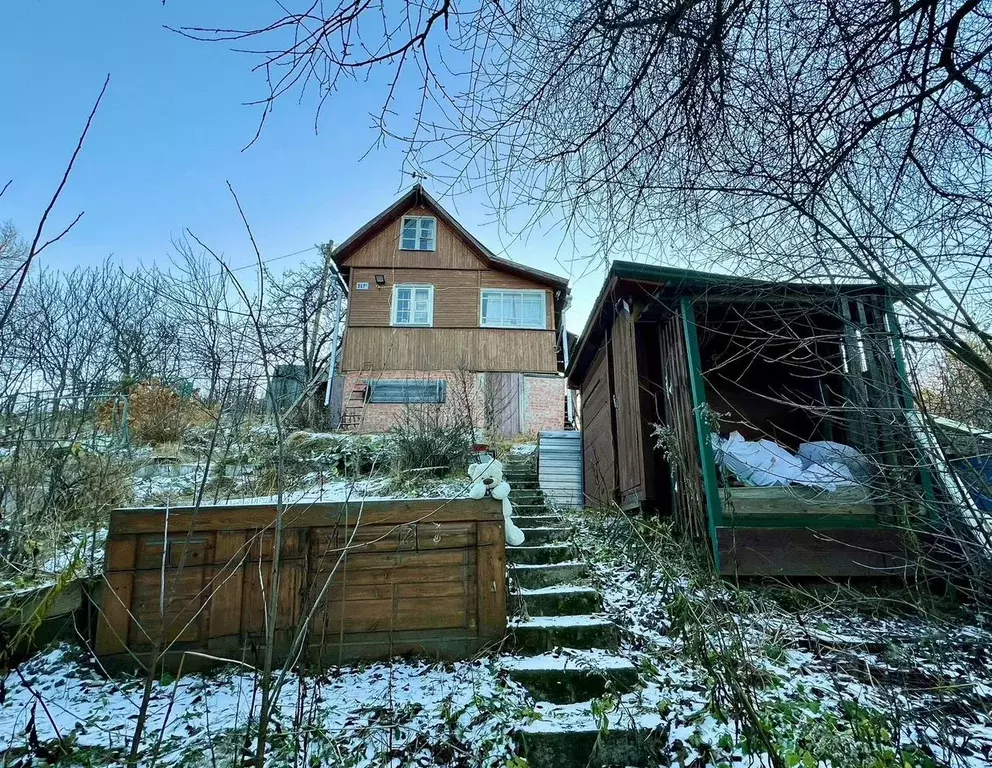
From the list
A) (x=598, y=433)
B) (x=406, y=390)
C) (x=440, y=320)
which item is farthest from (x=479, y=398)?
(x=598, y=433)

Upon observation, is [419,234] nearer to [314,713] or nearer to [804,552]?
[804,552]

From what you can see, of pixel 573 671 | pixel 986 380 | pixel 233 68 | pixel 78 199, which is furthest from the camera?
pixel 573 671

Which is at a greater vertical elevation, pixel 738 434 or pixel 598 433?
pixel 598 433

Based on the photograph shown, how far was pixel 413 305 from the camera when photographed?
1530cm

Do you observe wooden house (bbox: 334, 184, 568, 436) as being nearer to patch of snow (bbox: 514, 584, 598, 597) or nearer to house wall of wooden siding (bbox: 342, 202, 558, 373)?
house wall of wooden siding (bbox: 342, 202, 558, 373)

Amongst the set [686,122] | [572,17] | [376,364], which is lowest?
[686,122]

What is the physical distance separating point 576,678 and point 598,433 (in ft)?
15.8

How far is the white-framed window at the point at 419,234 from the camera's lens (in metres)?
15.8

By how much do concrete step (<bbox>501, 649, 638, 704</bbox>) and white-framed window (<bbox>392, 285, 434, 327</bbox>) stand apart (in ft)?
40.9

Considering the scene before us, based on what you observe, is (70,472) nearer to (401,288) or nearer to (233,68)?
(233,68)

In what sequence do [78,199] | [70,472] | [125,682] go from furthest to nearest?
1. [70,472]
2. [125,682]
3. [78,199]

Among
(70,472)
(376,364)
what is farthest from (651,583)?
(376,364)

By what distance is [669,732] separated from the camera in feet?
9.32

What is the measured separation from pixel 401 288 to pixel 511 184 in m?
13.4
